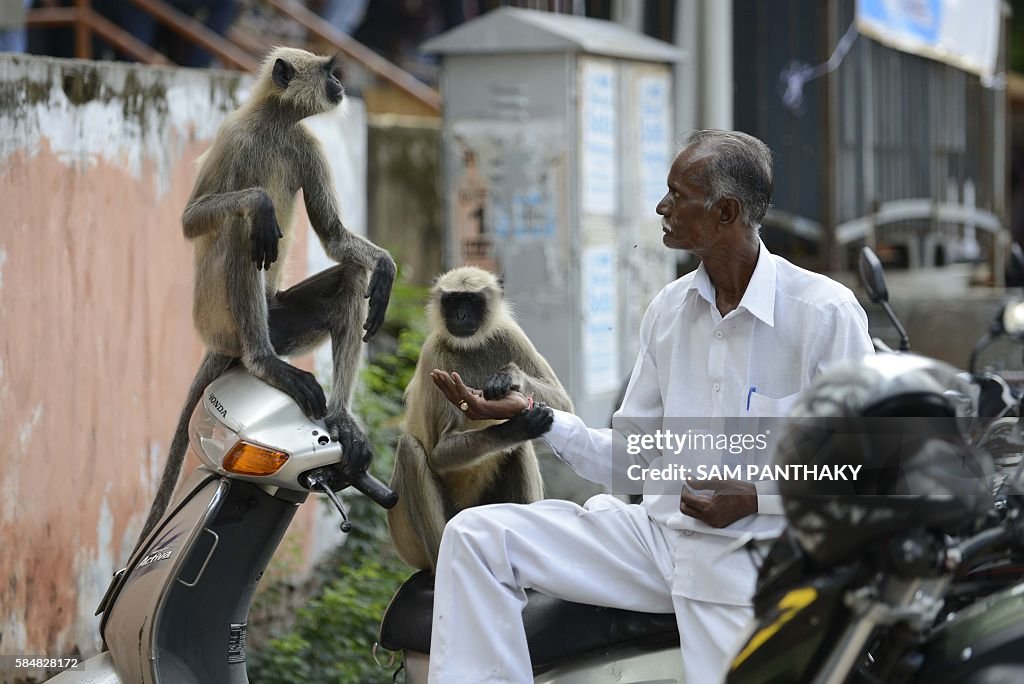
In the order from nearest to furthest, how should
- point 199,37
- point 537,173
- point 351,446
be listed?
point 351,446, point 537,173, point 199,37

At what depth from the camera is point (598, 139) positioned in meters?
6.78

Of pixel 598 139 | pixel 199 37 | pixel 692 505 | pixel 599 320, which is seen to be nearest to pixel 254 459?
pixel 692 505

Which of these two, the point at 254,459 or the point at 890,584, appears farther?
the point at 254,459

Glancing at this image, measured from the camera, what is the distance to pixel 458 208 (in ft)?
21.9

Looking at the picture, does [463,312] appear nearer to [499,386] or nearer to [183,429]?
[499,386]

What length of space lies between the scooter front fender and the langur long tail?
400mm

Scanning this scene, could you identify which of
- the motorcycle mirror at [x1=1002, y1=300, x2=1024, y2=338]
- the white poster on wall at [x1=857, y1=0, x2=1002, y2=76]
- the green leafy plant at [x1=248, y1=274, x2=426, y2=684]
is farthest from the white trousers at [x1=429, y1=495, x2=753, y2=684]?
the white poster on wall at [x1=857, y1=0, x2=1002, y2=76]

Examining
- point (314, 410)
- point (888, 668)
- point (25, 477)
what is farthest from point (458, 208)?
point (888, 668)

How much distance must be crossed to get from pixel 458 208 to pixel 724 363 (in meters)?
3.90

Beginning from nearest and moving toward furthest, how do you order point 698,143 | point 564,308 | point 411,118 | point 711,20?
point 698,143
point 564,308
point 711,20
point 411,118

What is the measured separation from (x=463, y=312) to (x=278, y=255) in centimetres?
47

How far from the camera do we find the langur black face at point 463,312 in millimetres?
3449

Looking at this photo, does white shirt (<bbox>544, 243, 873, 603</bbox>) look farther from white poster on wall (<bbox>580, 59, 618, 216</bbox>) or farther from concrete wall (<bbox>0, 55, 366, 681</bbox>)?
white poster on wall (<bbox>580, 59, 618, 216</bbox>)

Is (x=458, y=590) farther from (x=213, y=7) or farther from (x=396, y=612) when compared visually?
(x=213, y=7)
